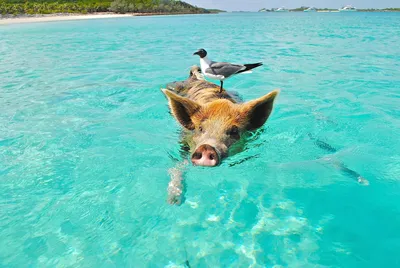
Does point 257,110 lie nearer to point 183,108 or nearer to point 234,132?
point 234,132

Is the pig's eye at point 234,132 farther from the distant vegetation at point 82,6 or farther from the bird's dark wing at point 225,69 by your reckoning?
the distant vegetation at point 82,6

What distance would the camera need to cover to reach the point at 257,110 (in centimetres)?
530

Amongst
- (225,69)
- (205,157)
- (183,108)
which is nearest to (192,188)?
(205,157)

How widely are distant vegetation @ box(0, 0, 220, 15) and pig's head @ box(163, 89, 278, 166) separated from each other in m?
94.1

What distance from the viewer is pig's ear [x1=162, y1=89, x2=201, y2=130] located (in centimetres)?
520

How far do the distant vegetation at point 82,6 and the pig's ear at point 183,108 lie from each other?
308 ft

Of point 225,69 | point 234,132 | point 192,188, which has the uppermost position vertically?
point 225,69

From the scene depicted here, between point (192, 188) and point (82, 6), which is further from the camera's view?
point (82, 6)

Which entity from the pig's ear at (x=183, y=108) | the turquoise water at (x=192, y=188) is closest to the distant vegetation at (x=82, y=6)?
the turquoise water at (x=192, y=188)

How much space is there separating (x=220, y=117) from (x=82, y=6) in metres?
121

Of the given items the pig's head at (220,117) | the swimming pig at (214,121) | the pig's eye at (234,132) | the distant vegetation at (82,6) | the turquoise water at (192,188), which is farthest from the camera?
the distant vegetation at (82,6)

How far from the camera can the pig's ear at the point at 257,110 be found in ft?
16.8

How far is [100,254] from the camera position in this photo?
3.64 meters

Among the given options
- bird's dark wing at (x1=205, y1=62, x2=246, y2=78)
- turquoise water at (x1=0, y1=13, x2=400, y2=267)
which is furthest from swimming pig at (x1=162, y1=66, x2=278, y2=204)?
bird's dark wing at (x1=205, y1=62, x2=246, y2=78)
